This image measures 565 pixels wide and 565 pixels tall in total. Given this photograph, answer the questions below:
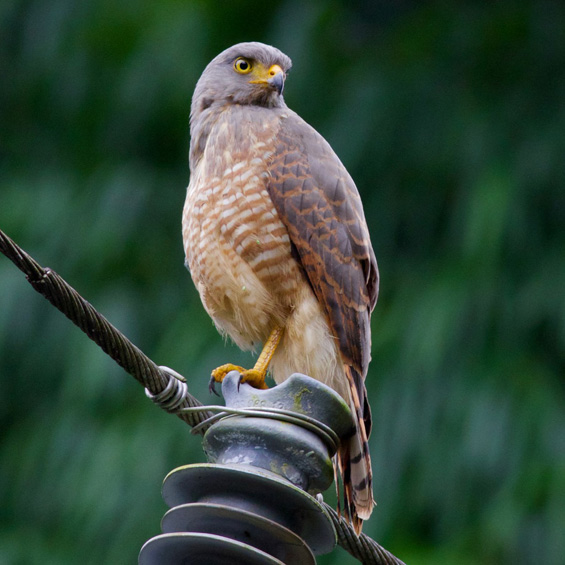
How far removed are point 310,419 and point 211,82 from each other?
2.10 metres

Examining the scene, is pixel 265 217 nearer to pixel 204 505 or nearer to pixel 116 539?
pixel 204 505

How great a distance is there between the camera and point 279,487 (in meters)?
2.25

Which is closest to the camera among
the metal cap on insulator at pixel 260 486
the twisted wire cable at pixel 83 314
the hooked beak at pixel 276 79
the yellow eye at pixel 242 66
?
the metal cap on insulator at pixel 260 486

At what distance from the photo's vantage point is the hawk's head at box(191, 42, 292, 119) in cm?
407

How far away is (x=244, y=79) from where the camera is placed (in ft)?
13.5

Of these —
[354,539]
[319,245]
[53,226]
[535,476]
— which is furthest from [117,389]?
[354,539]

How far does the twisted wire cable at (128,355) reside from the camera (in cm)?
239

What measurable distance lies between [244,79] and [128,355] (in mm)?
1860

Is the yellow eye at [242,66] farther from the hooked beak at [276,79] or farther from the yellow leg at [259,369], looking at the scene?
the yellow leg at [259,369]

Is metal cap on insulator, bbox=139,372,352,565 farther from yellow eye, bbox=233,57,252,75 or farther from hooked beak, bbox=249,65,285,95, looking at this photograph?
yellow eye, bbox=233,57,252,75

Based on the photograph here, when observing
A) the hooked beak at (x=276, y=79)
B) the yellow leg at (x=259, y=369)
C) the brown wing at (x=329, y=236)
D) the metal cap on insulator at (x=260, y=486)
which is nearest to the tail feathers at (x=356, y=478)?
the brown wing at (x=329, y=236)

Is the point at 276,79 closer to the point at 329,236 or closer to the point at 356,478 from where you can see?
the point at 329,236

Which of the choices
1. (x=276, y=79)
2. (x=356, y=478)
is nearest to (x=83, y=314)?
(x=356, y=478)

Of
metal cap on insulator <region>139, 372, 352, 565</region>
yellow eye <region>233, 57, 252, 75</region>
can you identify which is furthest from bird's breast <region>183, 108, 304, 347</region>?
metal cap on insulator <region>139, 372, 352, 565</region>
